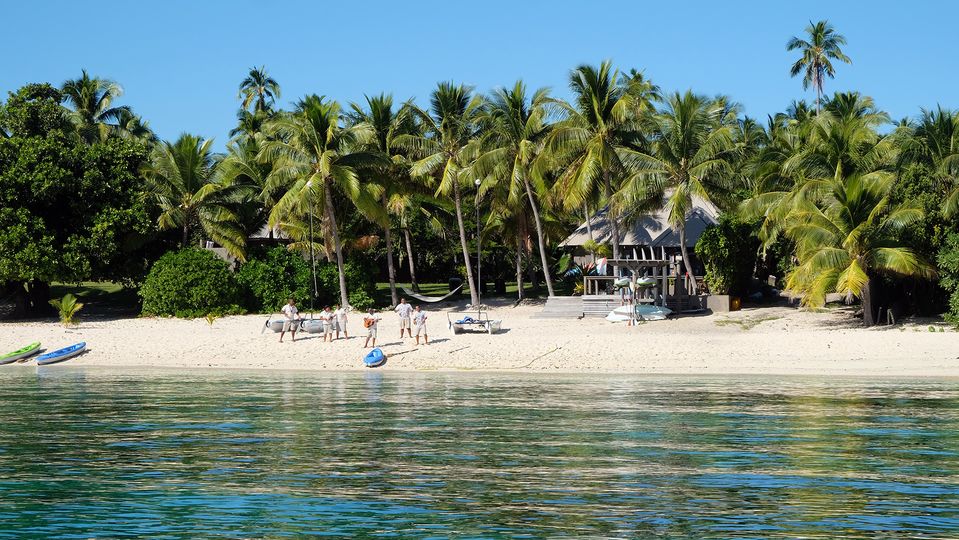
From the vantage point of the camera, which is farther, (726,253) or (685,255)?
(685,255)

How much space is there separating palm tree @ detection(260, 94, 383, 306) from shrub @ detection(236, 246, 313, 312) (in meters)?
1.79

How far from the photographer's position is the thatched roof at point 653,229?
141 ft

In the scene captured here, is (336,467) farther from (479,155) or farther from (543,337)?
(479,155)

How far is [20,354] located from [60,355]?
48.8 inches

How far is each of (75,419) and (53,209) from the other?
23.1m

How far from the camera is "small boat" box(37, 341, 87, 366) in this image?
32.6 m

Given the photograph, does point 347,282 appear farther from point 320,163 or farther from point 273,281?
point 320,163

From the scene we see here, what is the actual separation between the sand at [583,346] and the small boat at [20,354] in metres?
1.31

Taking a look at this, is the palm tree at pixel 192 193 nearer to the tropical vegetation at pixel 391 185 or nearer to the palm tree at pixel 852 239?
the tropical vegetation at pixel 391 185

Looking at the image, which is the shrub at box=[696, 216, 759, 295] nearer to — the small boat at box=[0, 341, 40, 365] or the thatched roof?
the thatched roof

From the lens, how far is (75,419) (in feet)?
66.6

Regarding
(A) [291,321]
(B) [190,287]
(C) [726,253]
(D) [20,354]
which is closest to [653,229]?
(C) [726,253]

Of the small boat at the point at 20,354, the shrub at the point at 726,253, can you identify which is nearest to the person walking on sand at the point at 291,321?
the small boat at the point at 20,354

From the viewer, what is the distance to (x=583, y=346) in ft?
103
